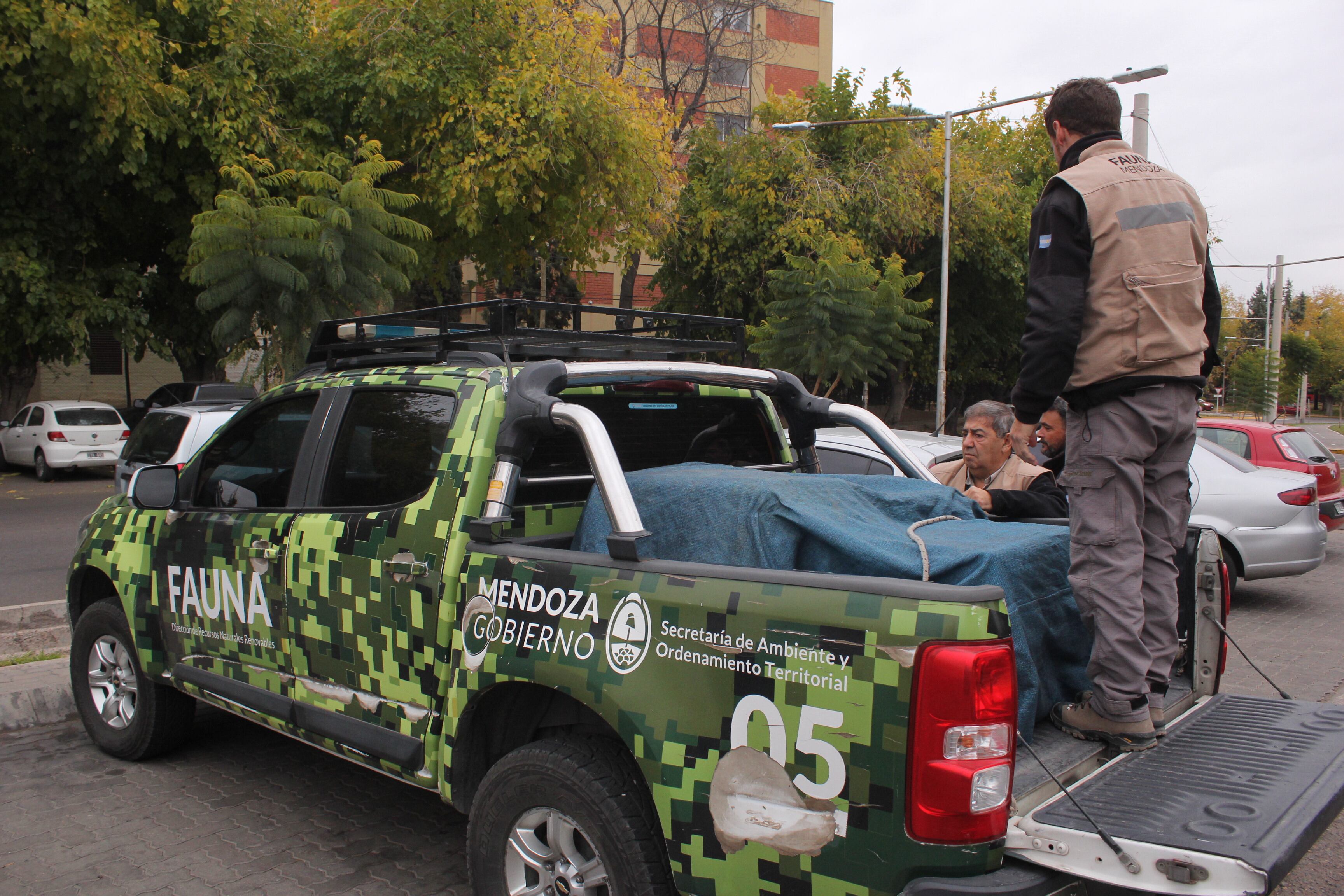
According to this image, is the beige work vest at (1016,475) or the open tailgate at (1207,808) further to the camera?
the beige work vest at (1016,475)

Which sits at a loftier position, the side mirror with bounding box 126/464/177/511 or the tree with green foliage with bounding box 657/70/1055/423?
the tree with green foliage with bounding box 657/70/1055/423

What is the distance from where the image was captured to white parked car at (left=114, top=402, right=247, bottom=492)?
10.6 m

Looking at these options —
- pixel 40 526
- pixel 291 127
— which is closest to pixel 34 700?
pixel 40 526

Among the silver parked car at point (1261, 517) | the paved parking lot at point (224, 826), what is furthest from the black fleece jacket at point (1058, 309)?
the silver parked car at point (1261, 517)

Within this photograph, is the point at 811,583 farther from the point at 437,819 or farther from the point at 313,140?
the point at 313,140

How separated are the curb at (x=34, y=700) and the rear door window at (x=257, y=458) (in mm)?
1923

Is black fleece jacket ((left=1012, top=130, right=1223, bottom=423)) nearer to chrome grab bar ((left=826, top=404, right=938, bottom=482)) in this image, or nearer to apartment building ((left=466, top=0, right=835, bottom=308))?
chrome grab bar ((left=826, top=404, right=938, bottom=482))

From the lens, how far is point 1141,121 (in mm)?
13727

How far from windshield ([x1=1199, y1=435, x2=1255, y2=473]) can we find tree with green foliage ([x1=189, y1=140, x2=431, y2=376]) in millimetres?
9168

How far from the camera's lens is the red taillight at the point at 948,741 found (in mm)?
2092

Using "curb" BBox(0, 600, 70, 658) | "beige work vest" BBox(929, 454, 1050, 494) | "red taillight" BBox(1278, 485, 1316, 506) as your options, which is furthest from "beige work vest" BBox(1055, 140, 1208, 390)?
"red taillight" BBox(1278, 485, 1316, 506)

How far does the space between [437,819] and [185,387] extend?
22.7m

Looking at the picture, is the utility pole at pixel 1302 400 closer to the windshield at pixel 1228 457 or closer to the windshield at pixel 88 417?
the windshield at pixel 1228 457

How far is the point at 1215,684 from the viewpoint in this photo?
3.33 metres
